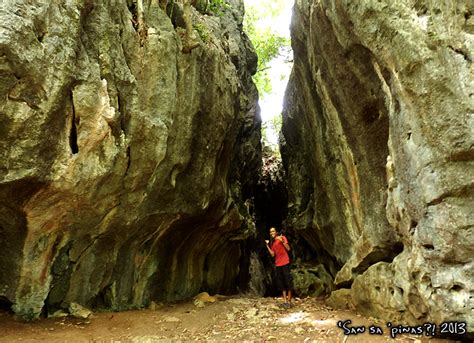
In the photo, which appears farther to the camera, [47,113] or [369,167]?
[369,167]

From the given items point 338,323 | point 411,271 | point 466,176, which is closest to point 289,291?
point 338,323

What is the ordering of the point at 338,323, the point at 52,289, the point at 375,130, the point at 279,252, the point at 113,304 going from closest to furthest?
the point at 338,323 < the point at 52,289 < the point at 375,130 < the point at 113,304 < the point at 279,252

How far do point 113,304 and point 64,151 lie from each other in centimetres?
436

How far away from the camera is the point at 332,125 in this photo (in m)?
10.0

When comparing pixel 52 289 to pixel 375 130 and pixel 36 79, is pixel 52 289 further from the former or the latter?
pixel 375 130

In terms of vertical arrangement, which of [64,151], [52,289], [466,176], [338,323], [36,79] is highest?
[36,79]

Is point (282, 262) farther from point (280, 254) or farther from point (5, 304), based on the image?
point (5, 304)

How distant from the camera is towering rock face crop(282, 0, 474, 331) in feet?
16.4

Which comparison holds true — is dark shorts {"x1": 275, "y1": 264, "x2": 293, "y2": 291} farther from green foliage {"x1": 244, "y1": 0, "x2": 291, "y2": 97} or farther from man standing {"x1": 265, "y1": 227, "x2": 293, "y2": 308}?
green foliage {"x1": 244, "y1": 0, "x2": 291, "y2": 97}

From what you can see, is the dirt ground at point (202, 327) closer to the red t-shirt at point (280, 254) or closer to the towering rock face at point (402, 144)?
the towering rock face at point (402, 144)

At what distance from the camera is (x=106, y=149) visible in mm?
7074

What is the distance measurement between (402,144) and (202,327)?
216 inches

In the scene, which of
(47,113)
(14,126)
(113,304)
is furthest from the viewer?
(113,304)

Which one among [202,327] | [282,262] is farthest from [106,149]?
[282,262]
